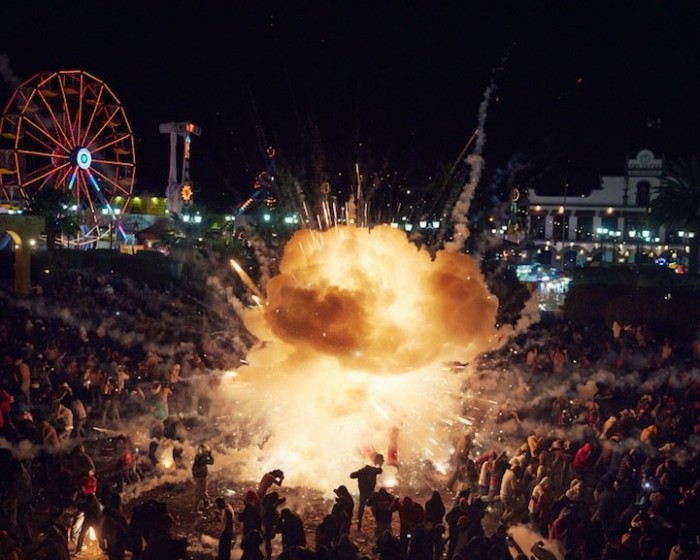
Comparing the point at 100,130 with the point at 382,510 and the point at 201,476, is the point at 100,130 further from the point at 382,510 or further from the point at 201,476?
the point at 382,510

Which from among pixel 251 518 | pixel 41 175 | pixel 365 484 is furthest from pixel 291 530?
pixel 41 175

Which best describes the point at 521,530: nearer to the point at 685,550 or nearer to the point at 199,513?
the point at 685,550

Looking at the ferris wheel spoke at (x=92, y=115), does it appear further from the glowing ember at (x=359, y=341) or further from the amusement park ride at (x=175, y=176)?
the glowing ember at (x=359, y=341)

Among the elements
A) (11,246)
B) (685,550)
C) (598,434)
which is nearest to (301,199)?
(11,246)

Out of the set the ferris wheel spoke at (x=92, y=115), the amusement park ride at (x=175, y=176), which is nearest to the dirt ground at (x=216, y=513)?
the ferris wheel spoke at (x=92, y=115)

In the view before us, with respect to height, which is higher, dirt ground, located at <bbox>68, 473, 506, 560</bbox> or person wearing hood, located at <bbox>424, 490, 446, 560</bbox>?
person wearing hood, located at <bbox>424, 490, 446, 560</bbox>

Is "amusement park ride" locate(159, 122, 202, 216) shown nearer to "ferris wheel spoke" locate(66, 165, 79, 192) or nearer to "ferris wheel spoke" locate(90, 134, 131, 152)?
"ferris wheel spoke" locate(90, 134, 131, 152)

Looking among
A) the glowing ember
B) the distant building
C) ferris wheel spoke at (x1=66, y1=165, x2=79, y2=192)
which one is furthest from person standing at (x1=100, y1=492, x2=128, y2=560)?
the distant building
